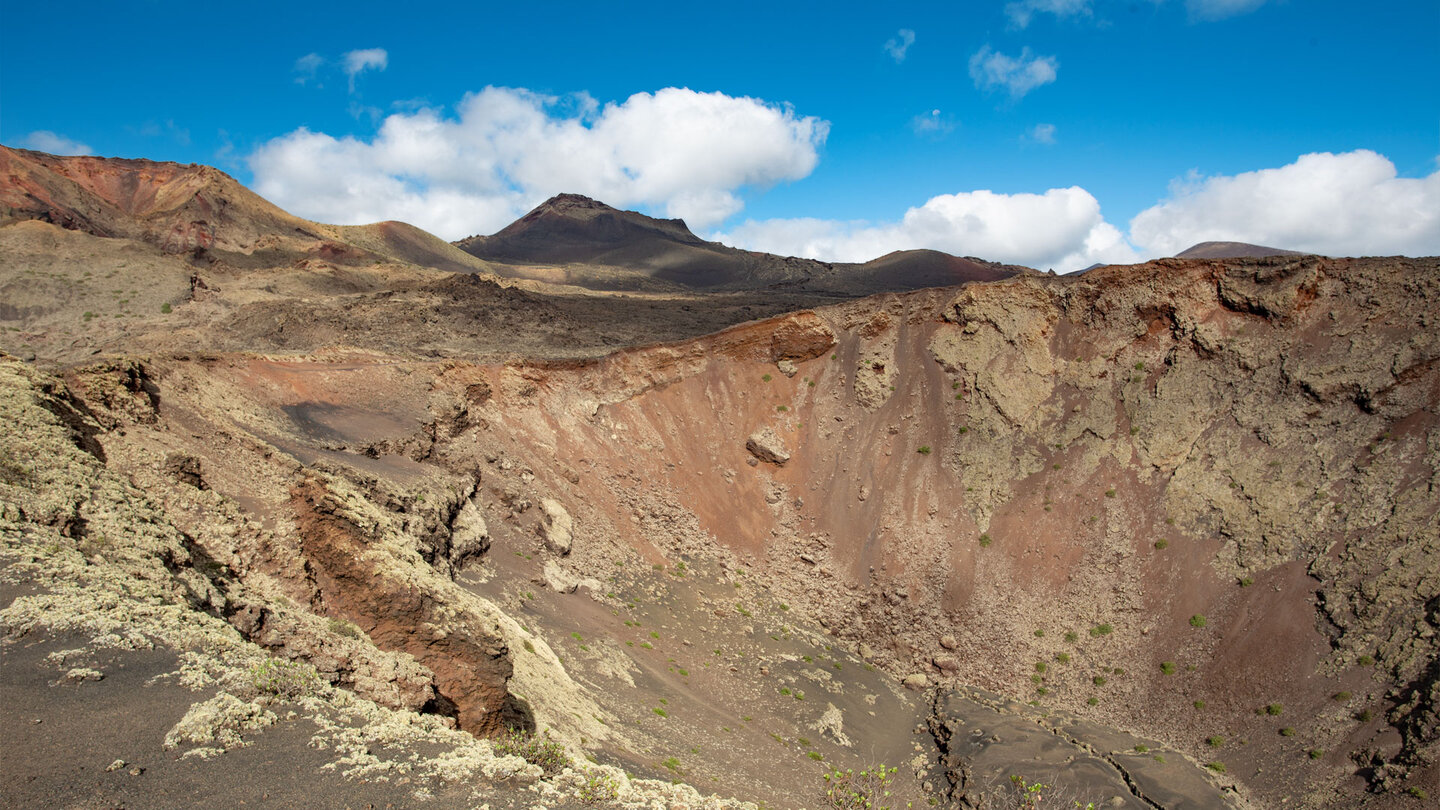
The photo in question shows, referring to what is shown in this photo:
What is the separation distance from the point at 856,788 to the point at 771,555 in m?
11.4

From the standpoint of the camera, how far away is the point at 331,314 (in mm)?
44375

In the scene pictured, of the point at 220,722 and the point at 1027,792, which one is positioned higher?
the point at 220,722

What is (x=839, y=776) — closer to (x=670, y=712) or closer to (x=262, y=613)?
(x=670, y=712)

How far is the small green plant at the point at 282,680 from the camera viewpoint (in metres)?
8.47

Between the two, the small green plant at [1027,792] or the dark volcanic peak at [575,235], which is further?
the dark volcanic peak at [575,235]

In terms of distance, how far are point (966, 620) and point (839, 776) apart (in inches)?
386

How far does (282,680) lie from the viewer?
8.70 metres

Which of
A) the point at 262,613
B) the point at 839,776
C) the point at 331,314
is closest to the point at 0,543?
the point at 262,613

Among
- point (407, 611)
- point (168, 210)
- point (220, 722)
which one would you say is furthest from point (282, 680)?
point (168, 210)

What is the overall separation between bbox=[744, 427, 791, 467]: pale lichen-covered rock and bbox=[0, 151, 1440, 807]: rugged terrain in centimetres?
19

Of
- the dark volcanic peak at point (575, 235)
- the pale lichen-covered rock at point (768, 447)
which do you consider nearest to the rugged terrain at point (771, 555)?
the pale lichen-covered rock at point (768, 447)

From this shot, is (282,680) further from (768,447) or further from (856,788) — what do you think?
(768,447)

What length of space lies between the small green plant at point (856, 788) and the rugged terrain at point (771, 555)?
0.61 meters

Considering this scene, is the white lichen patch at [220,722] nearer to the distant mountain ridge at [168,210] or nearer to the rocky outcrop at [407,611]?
the rocky outcrop at [407,611]
